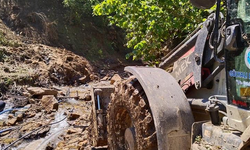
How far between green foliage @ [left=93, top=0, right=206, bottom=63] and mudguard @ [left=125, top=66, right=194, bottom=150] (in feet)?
9.52

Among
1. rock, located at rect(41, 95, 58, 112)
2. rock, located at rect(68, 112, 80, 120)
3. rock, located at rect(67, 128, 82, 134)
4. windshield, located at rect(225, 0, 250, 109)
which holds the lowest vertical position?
rock, located at rect(67, 128, 82, 134)

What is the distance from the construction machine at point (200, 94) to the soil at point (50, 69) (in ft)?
10.6

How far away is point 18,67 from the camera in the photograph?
12.2m

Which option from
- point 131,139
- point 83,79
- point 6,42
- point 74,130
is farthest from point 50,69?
point 131,139

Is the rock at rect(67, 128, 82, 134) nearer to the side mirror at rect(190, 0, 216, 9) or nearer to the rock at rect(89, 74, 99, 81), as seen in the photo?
the side mirror at rect(190, 0, 216, 9)

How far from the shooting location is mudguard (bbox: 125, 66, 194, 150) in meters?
2.33

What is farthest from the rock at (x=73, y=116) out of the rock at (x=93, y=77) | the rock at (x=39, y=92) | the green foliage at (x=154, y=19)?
the rock at (x=93, y=77)

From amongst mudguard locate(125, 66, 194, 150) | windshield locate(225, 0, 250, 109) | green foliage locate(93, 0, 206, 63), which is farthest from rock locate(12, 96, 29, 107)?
windshield locate(225, 0, 250, 109)

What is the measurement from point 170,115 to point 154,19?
3.28 meters

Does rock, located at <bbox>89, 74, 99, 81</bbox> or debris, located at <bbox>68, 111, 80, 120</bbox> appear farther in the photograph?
rock, located at <bbox>89, 74, 99, 81</bbox>

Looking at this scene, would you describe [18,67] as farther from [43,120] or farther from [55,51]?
[43,120]

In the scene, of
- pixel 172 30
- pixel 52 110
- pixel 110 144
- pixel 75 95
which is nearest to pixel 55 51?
pixel 75 95

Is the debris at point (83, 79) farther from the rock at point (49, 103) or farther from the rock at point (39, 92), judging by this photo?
the rock at point (49, 103)

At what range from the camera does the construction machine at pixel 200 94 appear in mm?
1805
